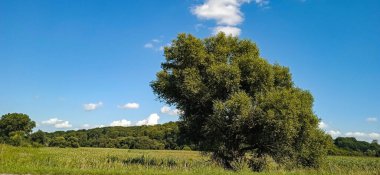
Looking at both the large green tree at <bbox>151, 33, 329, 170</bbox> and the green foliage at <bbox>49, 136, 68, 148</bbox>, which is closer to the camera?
the large green tree at <bbox>151, 33, 329, 170</bbox>

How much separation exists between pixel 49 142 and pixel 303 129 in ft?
325

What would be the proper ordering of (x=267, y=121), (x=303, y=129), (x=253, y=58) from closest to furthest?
(x=267, y=121)
(x=303, y=129)
(x=253, y=58)

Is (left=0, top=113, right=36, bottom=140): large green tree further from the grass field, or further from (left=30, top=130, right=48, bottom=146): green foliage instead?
the grass field

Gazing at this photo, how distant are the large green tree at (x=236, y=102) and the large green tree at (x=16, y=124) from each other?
8723 centimetres

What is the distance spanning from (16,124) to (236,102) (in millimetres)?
96813

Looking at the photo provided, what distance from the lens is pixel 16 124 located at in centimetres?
10925

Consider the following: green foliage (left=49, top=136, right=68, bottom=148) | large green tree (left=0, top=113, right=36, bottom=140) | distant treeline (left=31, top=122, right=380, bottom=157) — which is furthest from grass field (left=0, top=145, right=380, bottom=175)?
large green tree (left=0, top=113, right=36, bottom=140)

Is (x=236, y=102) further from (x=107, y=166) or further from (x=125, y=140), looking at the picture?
(x=125, y=140)

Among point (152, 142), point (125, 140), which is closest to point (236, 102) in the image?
point (152, 142)

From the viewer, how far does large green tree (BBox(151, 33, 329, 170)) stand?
29.2 metres

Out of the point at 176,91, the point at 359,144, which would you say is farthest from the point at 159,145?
the point at 176,91

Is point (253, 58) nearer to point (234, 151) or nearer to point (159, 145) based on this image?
point (234, 151)

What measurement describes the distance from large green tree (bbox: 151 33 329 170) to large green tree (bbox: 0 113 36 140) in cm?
8723

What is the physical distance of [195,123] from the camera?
33500 mm
